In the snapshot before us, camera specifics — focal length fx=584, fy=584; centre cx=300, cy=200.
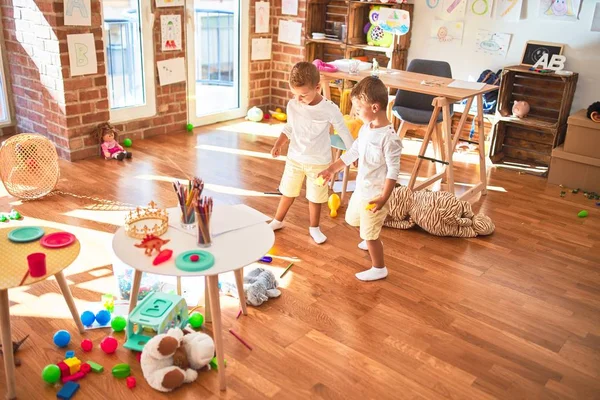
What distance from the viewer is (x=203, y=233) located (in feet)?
6.08

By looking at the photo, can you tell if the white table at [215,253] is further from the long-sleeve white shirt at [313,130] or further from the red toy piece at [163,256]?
the long-sleeve white shirt at [313,130]

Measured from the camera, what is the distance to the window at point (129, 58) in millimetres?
4355

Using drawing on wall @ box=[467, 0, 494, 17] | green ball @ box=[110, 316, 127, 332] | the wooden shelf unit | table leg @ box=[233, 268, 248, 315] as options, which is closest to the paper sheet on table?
the wooden shelf unit

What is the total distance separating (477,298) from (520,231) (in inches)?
35.3

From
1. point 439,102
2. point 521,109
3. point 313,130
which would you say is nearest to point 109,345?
point 313,130

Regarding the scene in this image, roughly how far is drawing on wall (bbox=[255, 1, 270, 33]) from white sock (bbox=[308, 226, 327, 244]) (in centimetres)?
286

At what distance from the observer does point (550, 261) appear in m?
2.94

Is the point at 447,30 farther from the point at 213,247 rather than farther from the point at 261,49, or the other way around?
the point at 213,247

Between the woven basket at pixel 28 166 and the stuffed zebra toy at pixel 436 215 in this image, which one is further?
the woven basket at pixel 28 166

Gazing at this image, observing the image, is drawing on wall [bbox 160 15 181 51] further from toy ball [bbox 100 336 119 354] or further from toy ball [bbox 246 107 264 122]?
toy ball [bbox 100 336 119 354]

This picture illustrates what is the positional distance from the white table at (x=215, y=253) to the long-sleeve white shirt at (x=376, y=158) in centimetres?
67

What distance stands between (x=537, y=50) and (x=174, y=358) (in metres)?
3.64

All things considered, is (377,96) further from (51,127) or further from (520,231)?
(51,127)

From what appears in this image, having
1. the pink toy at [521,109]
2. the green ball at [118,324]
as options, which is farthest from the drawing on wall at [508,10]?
the green ball at [118,324]
